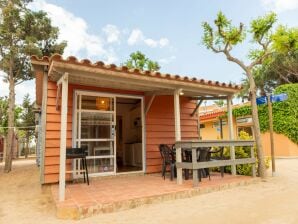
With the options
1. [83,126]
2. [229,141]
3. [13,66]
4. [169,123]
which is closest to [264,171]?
[229,141]

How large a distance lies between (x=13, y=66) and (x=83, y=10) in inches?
190

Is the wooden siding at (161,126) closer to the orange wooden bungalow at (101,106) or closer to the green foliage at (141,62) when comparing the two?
the orange wooden bungalow at (101,106)

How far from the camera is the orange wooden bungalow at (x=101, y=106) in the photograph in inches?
174

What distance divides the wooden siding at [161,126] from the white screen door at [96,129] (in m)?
1.13

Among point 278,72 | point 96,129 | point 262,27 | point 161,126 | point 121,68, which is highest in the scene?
point 278,72

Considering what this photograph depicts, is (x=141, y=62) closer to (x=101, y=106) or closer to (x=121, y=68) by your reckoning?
(x=101, y=106)

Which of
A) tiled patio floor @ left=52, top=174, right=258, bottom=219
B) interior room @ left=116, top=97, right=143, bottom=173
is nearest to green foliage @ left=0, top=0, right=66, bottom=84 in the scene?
interior room @ left=116, top=97, right=143, bottom=173

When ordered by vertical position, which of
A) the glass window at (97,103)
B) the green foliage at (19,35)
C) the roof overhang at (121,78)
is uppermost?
the green foliage at (19,35)

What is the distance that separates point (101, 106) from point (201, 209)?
11.0 ft

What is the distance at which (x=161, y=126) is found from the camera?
691cm

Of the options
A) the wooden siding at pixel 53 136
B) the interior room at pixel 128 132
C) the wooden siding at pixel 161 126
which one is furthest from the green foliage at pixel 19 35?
the wooden siding at pixel 161 126

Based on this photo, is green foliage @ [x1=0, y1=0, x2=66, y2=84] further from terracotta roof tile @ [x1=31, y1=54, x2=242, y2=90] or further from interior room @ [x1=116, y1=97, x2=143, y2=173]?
terracotta roof tile @ [x1=31, y1=54, x2=242, y2=90]

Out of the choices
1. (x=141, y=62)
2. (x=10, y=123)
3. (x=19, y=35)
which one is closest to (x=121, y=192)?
(x=10, y=123)

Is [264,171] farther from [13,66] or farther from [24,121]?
[24,121]
